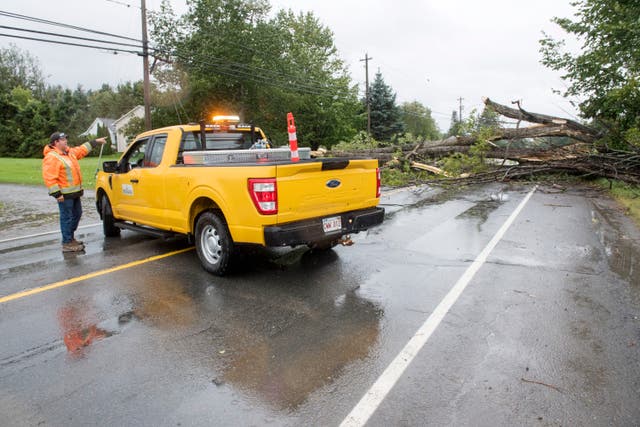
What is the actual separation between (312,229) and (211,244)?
55.1 inches

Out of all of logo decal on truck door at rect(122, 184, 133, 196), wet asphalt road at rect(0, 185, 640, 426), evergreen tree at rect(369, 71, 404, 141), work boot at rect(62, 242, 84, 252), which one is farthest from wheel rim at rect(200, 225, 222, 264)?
evergreen tree at rect(369, 71, 404, 141)

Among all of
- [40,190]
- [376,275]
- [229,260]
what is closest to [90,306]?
[229,260]

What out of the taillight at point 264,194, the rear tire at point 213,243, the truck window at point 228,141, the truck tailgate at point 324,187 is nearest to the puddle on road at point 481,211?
the truck tailgate at point 324,187

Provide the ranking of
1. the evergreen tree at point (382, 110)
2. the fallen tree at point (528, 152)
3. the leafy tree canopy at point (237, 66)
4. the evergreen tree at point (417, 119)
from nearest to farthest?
the fallen tree at point (528, 152) → the leafy tree canopy at point (237, 66) → the evergreen tree at point (382, 110) → the evergreen tree at point (417, 119)

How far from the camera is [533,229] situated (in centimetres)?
774

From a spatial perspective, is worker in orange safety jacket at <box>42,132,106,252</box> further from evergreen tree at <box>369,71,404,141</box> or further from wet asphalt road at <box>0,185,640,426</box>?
evergreen tree at <box>369,71,404,141</box>

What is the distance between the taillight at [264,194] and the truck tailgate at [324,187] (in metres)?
0.06

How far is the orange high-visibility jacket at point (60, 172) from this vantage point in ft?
21.0

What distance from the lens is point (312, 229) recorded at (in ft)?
15.7

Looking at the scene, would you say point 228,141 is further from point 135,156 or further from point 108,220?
point 108,220

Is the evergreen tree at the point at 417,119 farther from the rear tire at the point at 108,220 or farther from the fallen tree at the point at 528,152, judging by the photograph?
the rear tire at the point at 108,220

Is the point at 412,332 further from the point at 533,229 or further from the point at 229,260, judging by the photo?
the point at 533,229

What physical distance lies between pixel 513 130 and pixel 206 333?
52.9ft

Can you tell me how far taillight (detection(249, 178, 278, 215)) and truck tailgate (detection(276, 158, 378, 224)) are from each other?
58mm
